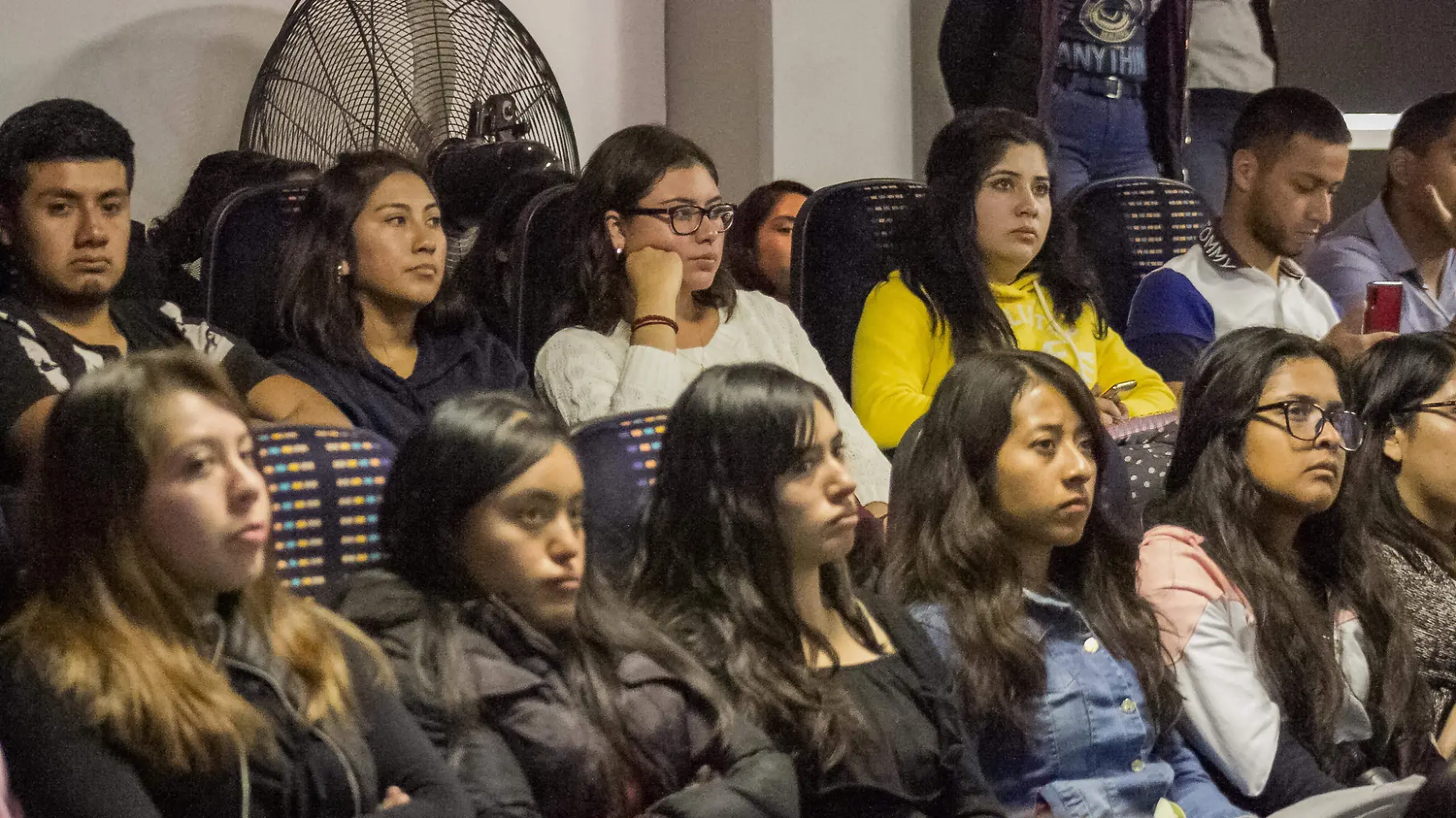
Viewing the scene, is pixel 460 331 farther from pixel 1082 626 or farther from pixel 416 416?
pixel 1082 626

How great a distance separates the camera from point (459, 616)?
1770mm

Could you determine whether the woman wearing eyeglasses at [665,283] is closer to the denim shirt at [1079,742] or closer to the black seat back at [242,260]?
the black seat back at [242,260]

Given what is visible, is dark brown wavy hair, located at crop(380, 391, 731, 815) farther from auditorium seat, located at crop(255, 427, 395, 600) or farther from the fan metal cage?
the fan metal cage

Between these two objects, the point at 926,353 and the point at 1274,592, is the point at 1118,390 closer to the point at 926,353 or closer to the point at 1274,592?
the point at 926,353

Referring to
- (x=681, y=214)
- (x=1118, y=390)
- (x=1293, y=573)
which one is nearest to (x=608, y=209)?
(x=681, y=214)

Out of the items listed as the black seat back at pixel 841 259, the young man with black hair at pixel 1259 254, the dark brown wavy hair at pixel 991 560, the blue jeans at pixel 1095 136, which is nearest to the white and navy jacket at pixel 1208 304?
the young man with black hair at pixel 1259 254

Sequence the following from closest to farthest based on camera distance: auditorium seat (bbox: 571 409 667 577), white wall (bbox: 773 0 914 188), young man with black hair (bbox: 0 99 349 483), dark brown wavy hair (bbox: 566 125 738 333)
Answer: auditorium seat (bbox: 571 409 667 577) < young man with black hair (bbox: 0 99 349 483) < dark brown wavy hair (bbox: 566 125 738 333) < white wall (bbox: 773 0 914 188)

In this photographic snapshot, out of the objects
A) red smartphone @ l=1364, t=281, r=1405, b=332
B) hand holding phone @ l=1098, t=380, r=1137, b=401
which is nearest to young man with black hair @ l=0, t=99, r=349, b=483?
hand holding phone @ l=1098, t=380, r=1137, b=401

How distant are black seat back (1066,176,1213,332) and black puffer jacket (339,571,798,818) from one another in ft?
6.47

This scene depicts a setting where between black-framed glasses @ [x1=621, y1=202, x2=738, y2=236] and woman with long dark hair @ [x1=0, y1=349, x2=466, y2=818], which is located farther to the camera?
black-framed glasses @ [x1=621, y1=202, x2=738, y2=236]

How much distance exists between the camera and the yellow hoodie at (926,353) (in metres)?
2.98

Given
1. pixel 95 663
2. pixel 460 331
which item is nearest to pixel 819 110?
pixel 460 331

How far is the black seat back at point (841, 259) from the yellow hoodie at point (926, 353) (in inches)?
1.7

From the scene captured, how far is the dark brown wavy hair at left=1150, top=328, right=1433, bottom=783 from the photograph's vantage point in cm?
235
